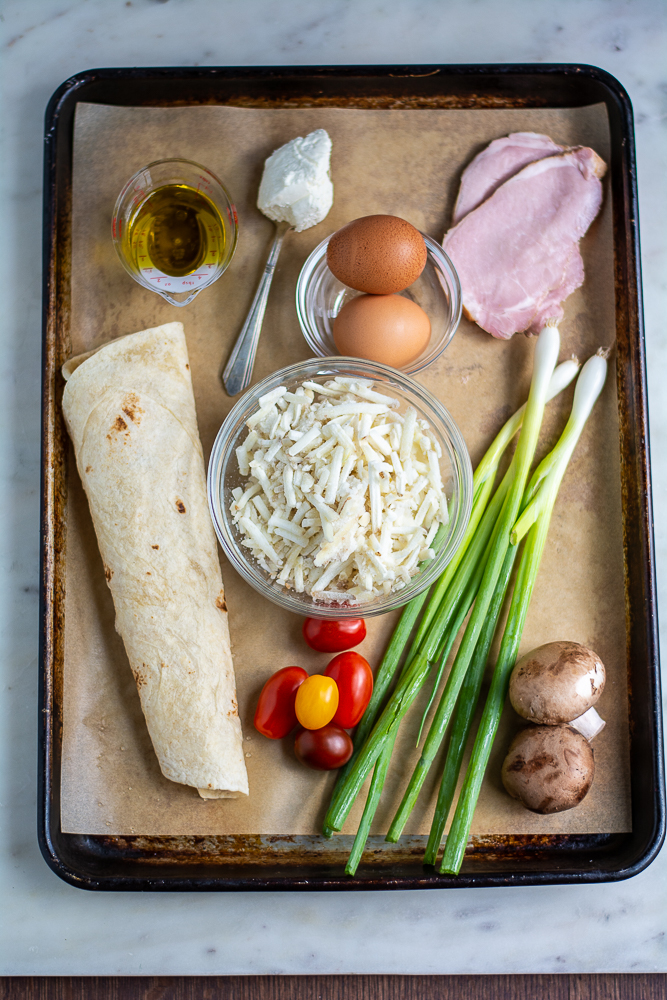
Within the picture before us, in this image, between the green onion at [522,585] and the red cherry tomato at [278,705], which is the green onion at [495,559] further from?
the red cherry tomato at [278,705]

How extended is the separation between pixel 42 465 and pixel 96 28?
1158 millimetres

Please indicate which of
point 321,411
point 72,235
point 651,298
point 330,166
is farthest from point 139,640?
point 651,298

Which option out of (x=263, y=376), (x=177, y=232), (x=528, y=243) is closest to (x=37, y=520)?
(x=263, y=376)

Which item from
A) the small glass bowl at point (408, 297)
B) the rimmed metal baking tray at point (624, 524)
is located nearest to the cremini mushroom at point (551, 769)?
the rimmed metal baking tray at point (624, 524)

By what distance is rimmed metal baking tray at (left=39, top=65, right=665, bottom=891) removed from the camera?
1.58 m

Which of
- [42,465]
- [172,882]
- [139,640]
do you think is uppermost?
[42,465]

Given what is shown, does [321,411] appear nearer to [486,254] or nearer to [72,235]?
[486,254]

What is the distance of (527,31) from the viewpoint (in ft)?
5.97

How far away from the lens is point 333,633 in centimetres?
162

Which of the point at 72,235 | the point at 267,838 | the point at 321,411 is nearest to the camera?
the point at 321,411

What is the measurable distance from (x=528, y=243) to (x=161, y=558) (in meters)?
1.18

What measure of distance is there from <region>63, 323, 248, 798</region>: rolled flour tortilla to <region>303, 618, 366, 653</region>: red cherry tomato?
201mm

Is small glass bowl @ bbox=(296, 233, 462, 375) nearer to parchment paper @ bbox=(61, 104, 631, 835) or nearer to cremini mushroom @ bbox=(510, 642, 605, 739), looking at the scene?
parchment paper @ bbox=(61, 104, 631, 835)

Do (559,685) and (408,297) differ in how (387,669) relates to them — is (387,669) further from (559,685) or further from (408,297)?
(408,297)
